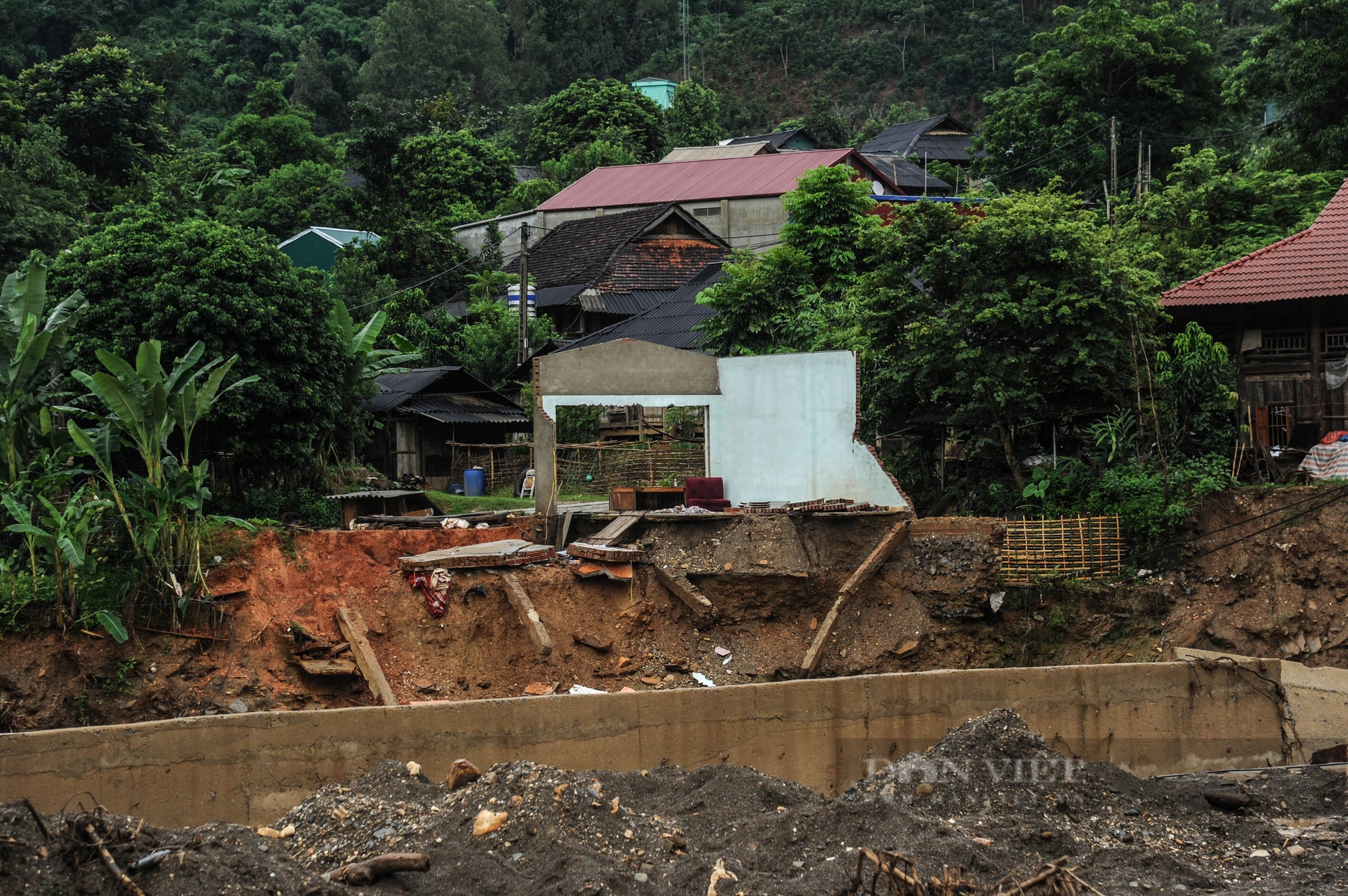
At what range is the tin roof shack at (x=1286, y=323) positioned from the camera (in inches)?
742

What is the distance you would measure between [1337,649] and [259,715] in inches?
512

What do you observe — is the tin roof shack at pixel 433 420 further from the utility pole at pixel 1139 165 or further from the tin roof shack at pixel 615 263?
the utility pole at pixel 1139 165

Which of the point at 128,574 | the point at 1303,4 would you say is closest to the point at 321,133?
the point at 1303,4

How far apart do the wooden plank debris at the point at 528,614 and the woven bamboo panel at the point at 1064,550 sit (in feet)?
21.3

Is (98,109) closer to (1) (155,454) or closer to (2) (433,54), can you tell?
(2) (433,54)

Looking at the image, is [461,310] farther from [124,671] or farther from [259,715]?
[259,715]

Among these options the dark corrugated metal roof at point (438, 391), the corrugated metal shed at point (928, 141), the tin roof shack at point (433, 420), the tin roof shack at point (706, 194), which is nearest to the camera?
the tin roof shack at point (433, 420)

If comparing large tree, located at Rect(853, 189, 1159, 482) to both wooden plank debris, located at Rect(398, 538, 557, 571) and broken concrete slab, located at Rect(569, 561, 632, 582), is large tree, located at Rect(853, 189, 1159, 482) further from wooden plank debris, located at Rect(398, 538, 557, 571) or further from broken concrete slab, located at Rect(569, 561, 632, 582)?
wooden plank debris, located at Rect(398, 538, 557, 571)

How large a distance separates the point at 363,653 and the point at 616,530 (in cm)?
415

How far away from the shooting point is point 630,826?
9.81m

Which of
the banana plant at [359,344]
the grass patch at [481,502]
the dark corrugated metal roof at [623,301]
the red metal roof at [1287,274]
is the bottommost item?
the grass patch at [481,502]

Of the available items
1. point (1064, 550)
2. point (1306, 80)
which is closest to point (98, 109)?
point (1306, 80)

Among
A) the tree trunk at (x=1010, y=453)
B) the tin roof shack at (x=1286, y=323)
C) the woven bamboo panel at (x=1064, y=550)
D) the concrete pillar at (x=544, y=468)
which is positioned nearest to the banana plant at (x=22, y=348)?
the concrete pillar at (x=544, y=468)

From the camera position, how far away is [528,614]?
16641 millimetres
